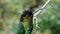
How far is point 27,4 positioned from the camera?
117 inches

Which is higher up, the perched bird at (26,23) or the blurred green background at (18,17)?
the blurred green background at (18,17)

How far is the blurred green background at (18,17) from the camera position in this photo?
7.69 feet

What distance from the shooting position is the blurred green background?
7.69 ft

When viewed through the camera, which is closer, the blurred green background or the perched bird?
the perched bird

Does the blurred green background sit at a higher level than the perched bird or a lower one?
higher

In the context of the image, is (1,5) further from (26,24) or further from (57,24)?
(26,24)

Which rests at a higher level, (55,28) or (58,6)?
(58,6)

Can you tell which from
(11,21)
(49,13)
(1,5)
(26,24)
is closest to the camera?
(26,24)

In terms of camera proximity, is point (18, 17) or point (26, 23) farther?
point (18, 17)

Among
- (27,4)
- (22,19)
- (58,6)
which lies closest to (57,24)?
(58,6)

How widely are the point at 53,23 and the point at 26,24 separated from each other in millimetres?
1740

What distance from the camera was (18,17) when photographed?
2.86 m

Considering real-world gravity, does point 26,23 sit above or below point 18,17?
below

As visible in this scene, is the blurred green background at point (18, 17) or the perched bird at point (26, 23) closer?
the perched bird at point (26, 23)
